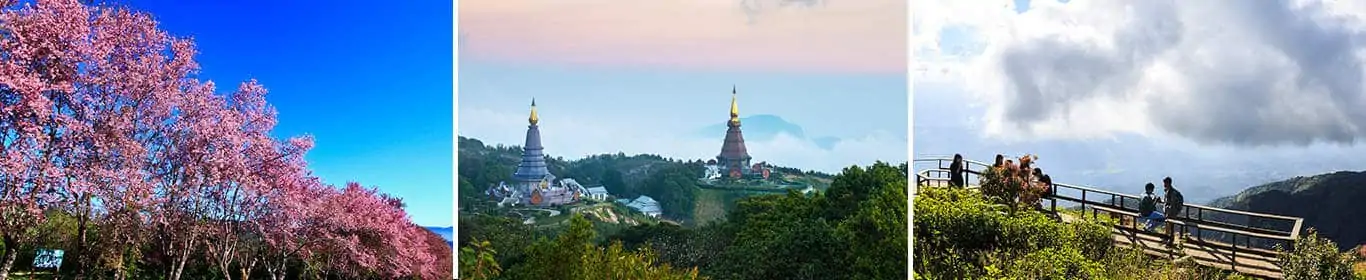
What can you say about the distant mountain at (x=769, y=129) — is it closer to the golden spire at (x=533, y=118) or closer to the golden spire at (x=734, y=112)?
the golden spire at (x=734, y=112)

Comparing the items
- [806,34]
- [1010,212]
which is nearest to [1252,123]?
[1010,212]

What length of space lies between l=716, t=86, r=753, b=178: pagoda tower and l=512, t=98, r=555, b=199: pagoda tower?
82cm

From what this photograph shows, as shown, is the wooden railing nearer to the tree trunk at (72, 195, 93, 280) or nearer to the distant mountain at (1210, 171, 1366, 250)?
the distant mountain at (1210, 171, 1366, 250)

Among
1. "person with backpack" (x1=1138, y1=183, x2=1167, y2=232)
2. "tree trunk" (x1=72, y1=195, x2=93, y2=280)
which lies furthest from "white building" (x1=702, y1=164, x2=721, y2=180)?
"tree trunk" (x1=72, y1=195, x2=93, y2=280)

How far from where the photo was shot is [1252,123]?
187 inches

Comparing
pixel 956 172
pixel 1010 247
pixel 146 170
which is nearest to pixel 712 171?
pixel 956 172

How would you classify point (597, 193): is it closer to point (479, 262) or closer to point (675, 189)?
point (675, 189)

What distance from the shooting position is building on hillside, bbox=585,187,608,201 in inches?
204

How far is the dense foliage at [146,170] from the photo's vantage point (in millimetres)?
4145

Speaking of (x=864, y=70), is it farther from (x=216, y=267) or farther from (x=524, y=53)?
(x=216, y=267)

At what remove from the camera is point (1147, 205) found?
499cm

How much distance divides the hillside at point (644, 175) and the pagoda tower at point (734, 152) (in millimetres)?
98

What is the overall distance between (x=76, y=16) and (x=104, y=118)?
0.41 metres

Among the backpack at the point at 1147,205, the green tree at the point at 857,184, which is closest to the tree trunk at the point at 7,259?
the green tree at the point at 857,184
